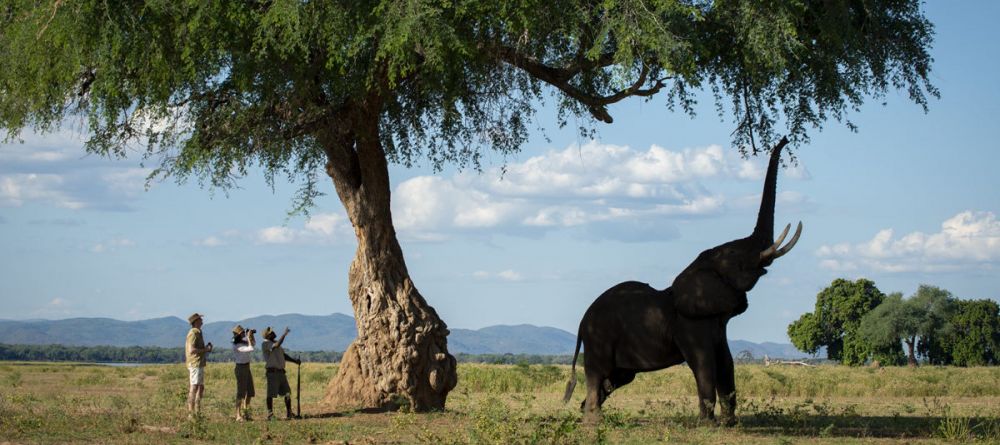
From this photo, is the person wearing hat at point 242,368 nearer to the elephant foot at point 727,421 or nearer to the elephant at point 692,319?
the elephant at point 692,319

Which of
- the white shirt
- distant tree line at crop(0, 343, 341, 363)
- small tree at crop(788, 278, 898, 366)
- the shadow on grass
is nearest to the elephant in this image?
the shadow on grass

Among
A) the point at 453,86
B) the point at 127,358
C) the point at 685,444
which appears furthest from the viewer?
the point at 127,358

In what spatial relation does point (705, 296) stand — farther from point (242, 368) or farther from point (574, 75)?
point (242, 368)

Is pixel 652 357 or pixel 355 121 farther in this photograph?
pixel 355 121

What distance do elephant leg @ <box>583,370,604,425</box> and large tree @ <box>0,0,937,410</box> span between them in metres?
3.54

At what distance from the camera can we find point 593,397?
778 inches

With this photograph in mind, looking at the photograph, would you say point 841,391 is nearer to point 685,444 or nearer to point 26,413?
point 685,444

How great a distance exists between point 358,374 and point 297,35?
7416mm

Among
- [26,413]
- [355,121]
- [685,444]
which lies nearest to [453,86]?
[355,121]

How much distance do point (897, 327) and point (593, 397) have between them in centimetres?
6818

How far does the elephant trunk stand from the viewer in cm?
1888

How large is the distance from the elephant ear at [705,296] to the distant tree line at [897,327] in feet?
215

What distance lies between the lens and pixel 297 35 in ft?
57.4

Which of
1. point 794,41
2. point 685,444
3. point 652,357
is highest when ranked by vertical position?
point 794,41
